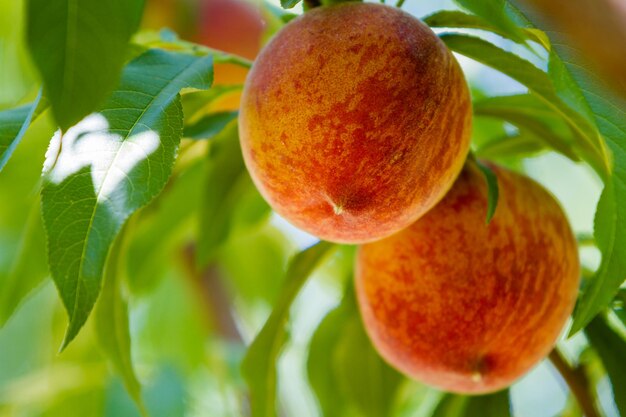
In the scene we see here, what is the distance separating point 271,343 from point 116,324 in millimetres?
254

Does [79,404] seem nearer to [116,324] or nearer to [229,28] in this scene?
[116,324]

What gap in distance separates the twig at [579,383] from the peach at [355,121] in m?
0.52

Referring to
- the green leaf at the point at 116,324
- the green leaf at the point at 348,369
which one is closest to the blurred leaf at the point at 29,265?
the green leaf at the point at 116,324

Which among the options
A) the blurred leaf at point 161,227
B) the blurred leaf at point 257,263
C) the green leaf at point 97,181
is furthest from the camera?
the blurred leaf at point 257,263

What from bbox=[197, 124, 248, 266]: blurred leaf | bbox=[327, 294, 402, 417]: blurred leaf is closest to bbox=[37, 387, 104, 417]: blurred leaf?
bbox=[197, 124, 248, 266]: blurred leaf

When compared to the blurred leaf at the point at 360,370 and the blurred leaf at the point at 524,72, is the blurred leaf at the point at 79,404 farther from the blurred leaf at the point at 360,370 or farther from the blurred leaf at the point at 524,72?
the blurred leaf at the point at 524,72

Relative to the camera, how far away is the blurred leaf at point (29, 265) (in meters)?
1.39

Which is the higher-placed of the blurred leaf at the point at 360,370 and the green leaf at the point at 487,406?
the green leaf at the point at 487,406

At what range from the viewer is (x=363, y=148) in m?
0.83

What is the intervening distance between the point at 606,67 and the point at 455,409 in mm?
1049

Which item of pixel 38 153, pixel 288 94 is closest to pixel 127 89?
pixel 288 94

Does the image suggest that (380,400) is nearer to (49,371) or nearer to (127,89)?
(127,89)

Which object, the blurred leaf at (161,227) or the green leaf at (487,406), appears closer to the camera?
the green leaf at (487,406)

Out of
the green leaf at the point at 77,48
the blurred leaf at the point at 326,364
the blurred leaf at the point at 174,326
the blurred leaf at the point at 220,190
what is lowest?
the blurred leaf at the point at 174,326
